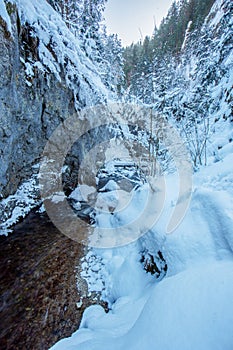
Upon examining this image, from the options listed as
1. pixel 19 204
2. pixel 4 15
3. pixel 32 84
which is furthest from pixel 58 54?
pixel 19 204

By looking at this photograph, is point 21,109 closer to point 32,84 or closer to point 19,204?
point 32,84

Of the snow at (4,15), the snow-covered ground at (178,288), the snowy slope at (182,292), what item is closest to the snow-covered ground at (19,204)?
the snow-covered ground at (178,288)

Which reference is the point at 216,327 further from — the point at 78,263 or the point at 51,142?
the point at 51,142

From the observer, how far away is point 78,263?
3.72 metres

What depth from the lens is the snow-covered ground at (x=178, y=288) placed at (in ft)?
4.76

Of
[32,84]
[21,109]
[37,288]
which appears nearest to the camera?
[37,288]

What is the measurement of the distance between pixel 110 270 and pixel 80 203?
3.18m

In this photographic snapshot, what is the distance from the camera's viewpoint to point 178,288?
1.82m

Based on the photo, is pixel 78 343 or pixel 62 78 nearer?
pixel 78 343

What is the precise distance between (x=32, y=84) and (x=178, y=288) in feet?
19.8

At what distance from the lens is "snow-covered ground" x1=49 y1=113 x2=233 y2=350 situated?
145cm

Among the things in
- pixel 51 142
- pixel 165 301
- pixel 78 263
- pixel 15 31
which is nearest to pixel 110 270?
pixel 78 263

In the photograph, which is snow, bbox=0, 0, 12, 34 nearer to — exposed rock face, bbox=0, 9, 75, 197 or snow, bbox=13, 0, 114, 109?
snow, bbox=13, 0, 114, 109

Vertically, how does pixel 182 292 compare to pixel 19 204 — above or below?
below
